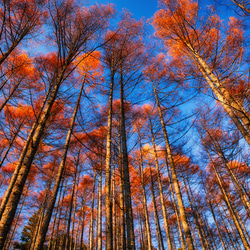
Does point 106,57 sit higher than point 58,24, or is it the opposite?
point 106,57

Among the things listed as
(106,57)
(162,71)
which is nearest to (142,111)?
(162,71)

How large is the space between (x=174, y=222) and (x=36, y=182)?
1656 cm

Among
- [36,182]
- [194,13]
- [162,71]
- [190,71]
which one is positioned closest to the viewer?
[194,13]

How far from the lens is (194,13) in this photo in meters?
5.87

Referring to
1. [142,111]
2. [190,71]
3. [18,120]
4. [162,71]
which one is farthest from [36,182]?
[190,71]

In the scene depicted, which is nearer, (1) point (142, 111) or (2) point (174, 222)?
(1) point (142, 111)

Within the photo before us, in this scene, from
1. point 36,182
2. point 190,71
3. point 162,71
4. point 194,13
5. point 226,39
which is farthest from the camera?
point 36,182

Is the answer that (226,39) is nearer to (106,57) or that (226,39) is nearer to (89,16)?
(106,57)

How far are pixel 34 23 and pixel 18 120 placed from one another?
5752 millimetres

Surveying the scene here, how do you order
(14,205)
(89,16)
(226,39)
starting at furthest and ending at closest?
(226,39), (89,16), (14,205)

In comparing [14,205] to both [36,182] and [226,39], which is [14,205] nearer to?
[226,39]

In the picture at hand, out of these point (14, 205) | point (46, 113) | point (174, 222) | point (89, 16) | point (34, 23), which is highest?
point (34, 23)

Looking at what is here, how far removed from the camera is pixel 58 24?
3252mm

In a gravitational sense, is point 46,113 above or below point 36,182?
below
